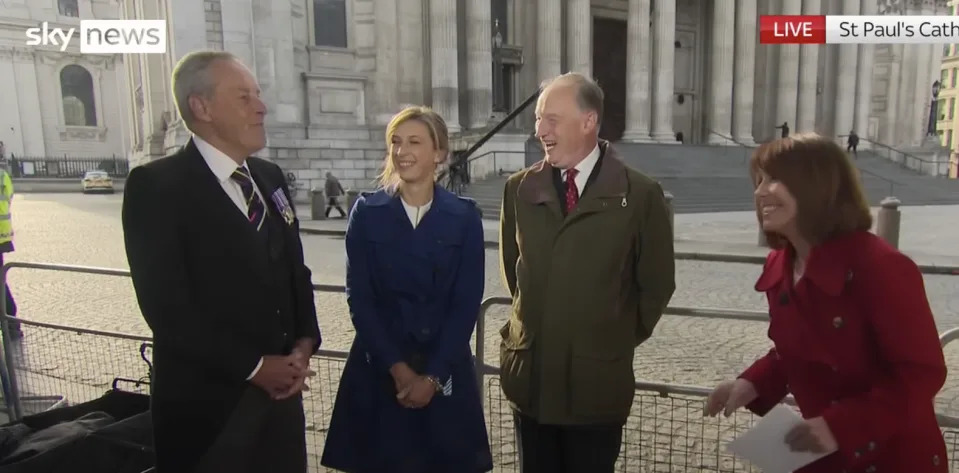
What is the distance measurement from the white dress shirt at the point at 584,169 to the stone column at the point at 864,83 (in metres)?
39.3

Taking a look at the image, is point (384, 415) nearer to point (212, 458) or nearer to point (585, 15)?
point (212, 458)

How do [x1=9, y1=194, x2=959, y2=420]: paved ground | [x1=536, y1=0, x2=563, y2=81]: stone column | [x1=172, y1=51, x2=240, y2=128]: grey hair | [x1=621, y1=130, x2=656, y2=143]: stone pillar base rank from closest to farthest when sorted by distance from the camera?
[x1=172, y1=51, x2=240, y2=128]: grey hair < [x1=9, y1=194, x2=959, y2=420]: paved ground < [x1=536, y1=0, x2=563, y2=81]: stone column < [x1=621, y1=130, x2=656, y2=143]: stone pillar base

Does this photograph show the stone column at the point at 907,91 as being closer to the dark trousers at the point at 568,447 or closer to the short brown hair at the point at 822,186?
the dark trousers at the point at 568,447

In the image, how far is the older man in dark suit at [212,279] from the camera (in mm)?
2166

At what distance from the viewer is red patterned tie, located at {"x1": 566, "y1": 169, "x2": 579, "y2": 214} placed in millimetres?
2512

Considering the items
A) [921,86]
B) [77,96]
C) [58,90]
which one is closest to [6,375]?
[921,86]

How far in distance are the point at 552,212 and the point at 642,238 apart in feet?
1.21

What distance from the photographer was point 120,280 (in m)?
10.3

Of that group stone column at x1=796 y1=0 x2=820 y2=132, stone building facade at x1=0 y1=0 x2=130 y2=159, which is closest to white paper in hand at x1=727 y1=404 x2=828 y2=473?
stone column at x1=796 y1=0 x2=820 y2=132

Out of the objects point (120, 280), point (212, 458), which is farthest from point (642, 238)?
point (120, 280)

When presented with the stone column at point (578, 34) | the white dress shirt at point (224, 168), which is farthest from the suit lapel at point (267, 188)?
the stone column at point (578, 34)

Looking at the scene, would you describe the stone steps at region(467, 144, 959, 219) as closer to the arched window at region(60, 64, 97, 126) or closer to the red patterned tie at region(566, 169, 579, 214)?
the red patterned tie at region(566, 169, 579, 214)

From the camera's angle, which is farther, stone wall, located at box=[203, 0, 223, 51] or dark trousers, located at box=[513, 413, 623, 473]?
stone wall, located at box=[203, 0, 223, 51]

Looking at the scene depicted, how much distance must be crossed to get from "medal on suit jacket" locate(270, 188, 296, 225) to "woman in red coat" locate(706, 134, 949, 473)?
5.72 ft
